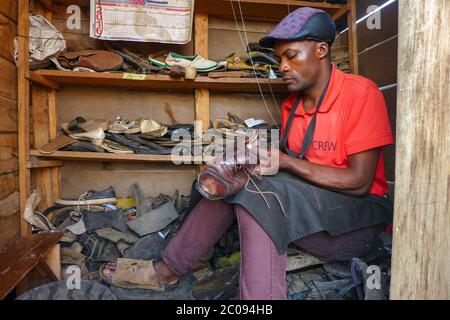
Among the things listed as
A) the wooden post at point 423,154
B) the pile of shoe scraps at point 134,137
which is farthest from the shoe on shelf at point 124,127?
the wooden post at point 423,154

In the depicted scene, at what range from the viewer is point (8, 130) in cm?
179

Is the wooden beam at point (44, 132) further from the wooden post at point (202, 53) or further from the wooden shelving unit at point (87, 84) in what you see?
the wooden post at point (202, 53)

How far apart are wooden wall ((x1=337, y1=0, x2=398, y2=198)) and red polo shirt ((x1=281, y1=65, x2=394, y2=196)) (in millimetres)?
445

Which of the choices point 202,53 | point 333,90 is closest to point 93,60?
point 202,53

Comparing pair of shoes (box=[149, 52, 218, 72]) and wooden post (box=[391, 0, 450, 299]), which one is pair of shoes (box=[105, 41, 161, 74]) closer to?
pair of shoes (box=[149, 52, 218, 72])

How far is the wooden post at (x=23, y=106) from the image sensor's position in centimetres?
183

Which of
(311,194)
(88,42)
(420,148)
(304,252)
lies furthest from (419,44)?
(88,42)

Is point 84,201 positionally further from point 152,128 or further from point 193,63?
point 193,63

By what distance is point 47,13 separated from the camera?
219cm

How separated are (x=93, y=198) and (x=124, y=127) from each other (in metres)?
0.54

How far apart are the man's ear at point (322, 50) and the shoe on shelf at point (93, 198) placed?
1.57 meters

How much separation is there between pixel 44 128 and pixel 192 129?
38.5 inches

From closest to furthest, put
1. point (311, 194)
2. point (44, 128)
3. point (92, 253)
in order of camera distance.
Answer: point (311, 194) < point (92, 253) < point (44, 128)
